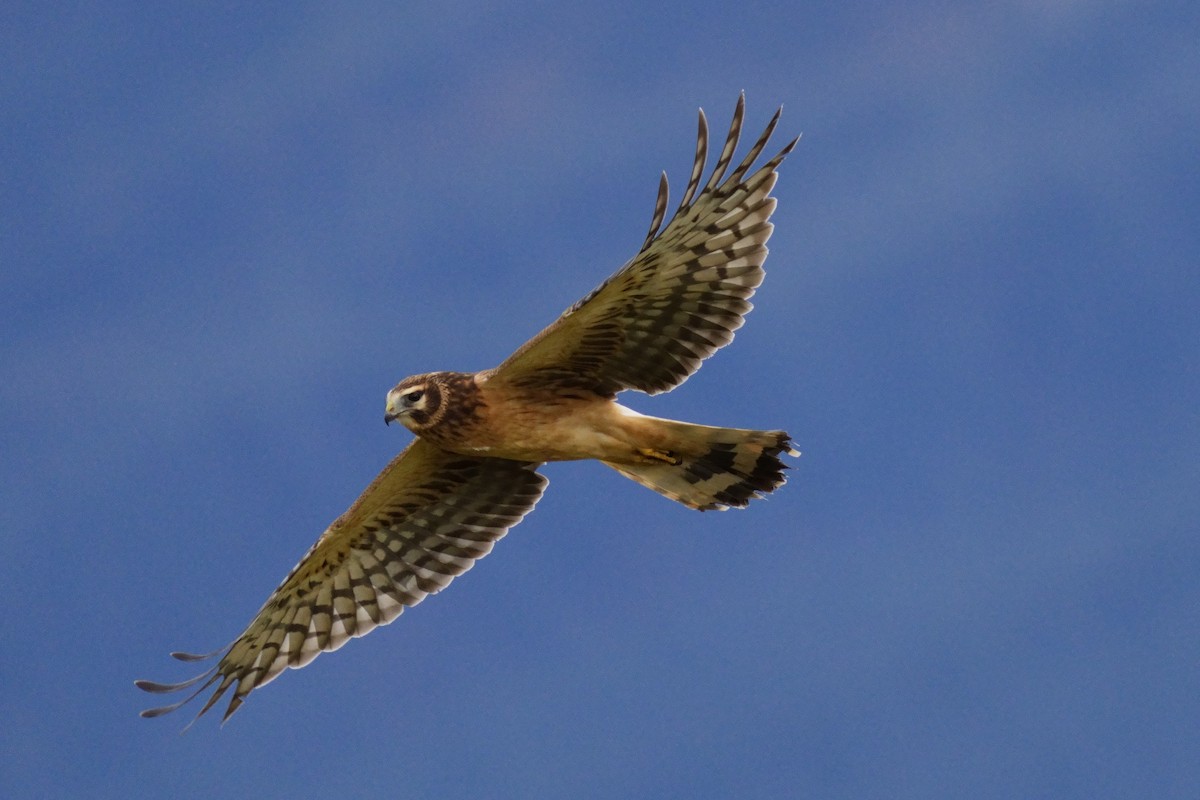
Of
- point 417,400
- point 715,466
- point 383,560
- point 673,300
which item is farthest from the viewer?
point 383,560

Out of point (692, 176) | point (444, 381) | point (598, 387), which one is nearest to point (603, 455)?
point (598, 387)

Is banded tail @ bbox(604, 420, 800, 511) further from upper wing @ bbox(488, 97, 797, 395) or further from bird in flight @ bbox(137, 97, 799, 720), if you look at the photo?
upper wing @ bbox(488, 97, 797, 395)

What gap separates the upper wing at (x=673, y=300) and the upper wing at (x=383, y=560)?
120 cm

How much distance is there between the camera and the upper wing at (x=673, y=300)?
367 inches

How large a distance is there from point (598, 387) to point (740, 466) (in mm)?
957

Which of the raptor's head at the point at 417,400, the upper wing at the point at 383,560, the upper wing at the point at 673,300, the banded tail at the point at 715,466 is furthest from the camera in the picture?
the upper wing at the point at 383,560

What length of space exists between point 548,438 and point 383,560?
5.87ft

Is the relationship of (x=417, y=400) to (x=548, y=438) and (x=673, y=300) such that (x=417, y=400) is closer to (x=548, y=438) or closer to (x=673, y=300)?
(x=548, y=438)

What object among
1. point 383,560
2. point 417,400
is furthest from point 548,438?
point 383,560

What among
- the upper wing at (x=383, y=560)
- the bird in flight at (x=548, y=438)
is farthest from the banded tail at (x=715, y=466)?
A: the upper wing at (x=383, y=560)

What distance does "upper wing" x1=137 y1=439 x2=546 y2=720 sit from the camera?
1080cm

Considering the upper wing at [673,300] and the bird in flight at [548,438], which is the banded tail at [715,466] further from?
the upper wing at [673,300]

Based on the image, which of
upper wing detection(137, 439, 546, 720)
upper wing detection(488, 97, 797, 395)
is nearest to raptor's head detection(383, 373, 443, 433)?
upper wing detection(488, 97, 797, 395)

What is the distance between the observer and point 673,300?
961cm
